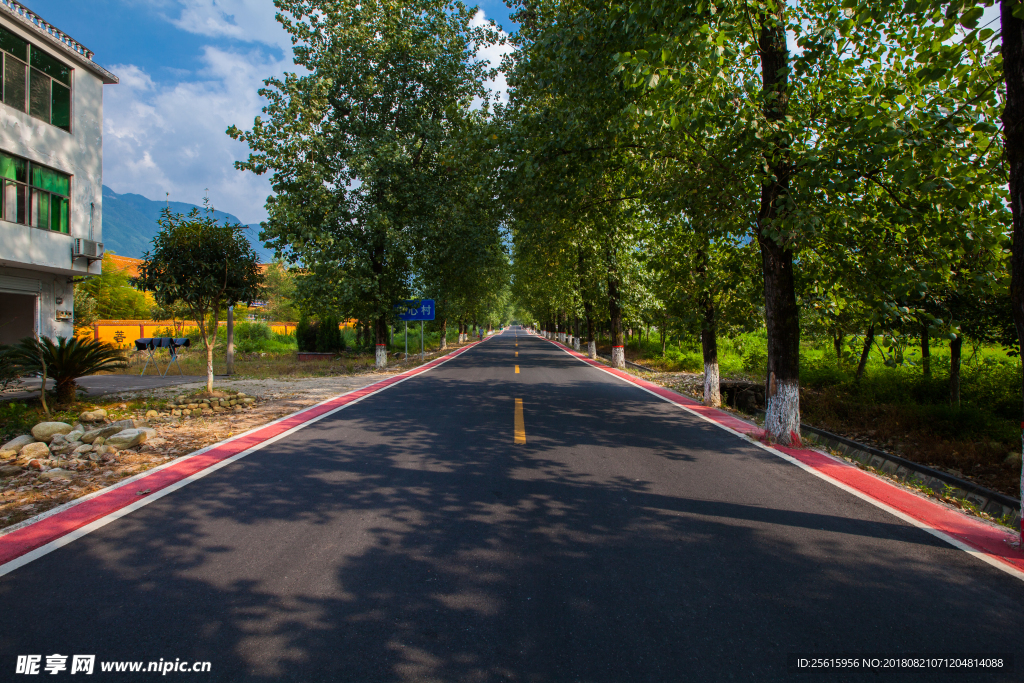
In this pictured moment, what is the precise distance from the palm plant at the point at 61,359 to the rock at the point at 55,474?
13.6 feet

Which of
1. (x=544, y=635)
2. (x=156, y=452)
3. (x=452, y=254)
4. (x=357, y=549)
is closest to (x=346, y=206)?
(x=452, y=254)

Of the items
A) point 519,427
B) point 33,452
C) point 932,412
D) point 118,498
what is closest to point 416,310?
point 519,427

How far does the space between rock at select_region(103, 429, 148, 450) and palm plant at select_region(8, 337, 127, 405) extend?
3337 mm

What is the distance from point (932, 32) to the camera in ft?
16.8

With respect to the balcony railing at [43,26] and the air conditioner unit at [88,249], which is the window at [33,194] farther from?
the balcony railing at [43,26]

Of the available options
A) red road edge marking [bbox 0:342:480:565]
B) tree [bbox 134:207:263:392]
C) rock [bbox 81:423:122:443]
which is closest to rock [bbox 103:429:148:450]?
rock [bbox 81:423:122:443]

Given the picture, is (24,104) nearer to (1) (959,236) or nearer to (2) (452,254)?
(2) (452,254)

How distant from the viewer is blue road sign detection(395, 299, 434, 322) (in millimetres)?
20188

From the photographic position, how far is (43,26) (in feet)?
46.7

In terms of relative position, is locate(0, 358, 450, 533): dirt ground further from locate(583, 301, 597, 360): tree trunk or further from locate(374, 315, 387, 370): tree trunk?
locate(583, 301, 597, 360): tree trunk

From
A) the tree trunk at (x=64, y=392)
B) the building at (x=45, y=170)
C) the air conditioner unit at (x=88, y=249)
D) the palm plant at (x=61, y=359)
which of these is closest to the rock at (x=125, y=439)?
the palm plant at (x=61, y=359)

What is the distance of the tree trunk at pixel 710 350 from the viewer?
11.9m

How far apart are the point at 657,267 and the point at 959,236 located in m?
6.01

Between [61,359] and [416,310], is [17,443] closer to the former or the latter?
[61,359]
